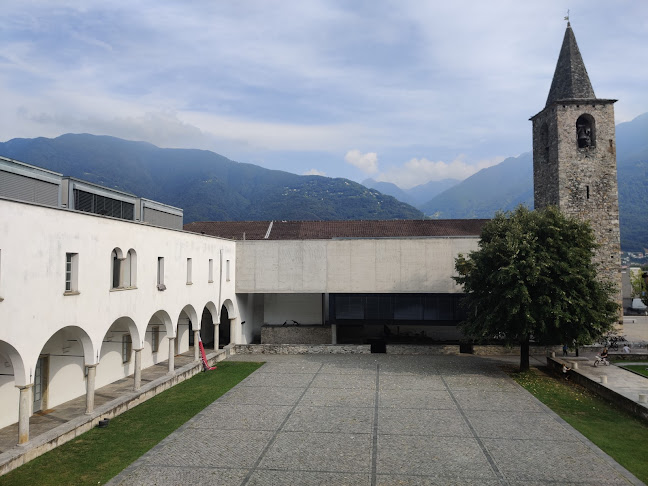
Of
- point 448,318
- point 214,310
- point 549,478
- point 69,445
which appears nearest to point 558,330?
point 448,318

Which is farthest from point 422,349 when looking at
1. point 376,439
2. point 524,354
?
point 376,439

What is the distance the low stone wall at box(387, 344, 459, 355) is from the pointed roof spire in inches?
705

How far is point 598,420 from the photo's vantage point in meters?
15.5

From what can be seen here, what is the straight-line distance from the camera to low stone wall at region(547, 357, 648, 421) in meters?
15.6

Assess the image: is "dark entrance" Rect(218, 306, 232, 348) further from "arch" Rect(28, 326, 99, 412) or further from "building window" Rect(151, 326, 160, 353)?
"arch" Rect(28, 326, 99, 412)

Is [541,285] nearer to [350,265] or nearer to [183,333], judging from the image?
[350,265]

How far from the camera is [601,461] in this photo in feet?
39.5

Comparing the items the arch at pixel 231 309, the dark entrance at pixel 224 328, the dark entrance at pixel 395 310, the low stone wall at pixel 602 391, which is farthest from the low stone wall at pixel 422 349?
the dark entrance at pixel 224 328

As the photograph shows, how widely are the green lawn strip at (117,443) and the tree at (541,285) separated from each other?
12555mm

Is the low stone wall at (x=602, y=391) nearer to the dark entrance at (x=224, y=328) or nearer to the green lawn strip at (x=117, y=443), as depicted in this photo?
the green lawn strip at (x=117, y=443)

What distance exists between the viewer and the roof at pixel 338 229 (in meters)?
34.7

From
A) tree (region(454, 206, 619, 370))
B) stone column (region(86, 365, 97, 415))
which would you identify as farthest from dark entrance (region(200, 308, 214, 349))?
tree (region(454, 206, 619, 370))

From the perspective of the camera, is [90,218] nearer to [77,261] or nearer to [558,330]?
[77,261]

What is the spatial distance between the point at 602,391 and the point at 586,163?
17.2m
